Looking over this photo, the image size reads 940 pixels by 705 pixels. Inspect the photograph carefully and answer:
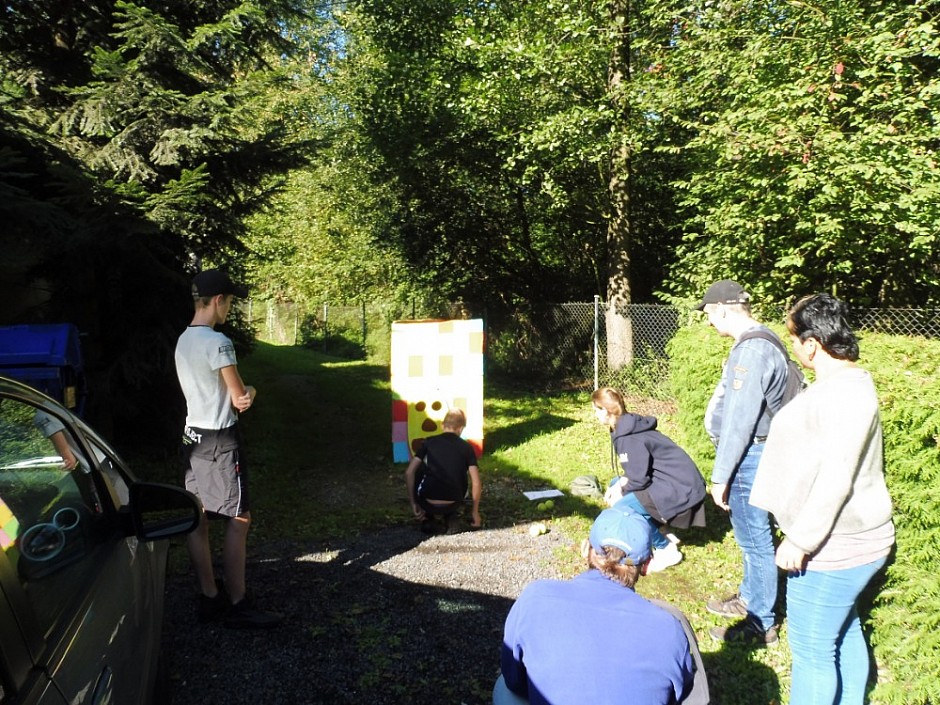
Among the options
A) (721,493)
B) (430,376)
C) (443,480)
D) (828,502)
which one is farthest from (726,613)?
(430,376)

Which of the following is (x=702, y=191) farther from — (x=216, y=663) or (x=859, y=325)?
(x=216, y=663)

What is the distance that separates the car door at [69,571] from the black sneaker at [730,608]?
3.00 m

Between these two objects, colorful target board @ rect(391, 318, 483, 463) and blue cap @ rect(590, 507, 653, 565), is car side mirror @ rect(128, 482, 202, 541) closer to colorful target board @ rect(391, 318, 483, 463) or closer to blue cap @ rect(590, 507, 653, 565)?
blue cap @ rect(590, 507, 653, 565)

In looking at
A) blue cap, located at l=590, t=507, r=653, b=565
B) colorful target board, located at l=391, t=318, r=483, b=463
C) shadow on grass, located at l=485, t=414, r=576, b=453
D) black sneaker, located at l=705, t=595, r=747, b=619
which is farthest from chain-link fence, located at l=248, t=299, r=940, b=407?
blue cap, located at l=590, t=507, r=653, b=565

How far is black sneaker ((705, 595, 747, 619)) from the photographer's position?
12.4 ft

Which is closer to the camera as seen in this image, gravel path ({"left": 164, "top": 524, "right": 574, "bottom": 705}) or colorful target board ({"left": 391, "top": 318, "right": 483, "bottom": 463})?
gravel path ({"left": 164, "top": 524, "right": 574, "bottom": 705})

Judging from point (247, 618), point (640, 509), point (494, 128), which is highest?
point (494, 128)

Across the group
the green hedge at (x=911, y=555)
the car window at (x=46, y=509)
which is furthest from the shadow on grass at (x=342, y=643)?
the green hedge at (x=911, y=555)

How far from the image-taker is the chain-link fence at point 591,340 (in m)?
7.78

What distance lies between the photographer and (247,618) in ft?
12.2

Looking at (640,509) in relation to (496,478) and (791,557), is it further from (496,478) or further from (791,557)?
(496,478)

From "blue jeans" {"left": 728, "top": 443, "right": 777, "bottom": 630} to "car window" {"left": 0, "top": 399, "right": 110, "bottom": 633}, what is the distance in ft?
9.67

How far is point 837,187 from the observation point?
6.86 metres

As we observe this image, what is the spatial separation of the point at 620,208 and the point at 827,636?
10254 millimetres
